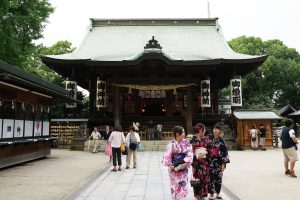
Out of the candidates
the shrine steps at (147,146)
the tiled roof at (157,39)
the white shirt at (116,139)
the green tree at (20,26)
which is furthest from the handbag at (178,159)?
the tiled roof at (157,39)

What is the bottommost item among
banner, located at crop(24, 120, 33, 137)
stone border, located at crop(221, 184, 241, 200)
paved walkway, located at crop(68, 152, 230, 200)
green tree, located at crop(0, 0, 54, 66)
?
stone border, located at crop(221, 184, 241, 200)

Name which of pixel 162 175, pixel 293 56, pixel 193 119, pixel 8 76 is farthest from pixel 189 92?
pixel 293 56

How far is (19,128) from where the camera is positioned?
12.6 metres

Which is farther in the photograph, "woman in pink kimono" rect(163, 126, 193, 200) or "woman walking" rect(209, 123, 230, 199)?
"woman walking" rect(209, 123, 230, 199)

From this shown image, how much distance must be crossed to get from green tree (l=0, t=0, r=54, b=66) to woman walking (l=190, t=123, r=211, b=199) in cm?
1439

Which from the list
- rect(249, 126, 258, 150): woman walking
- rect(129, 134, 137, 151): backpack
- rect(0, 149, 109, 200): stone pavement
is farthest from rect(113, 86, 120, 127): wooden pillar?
rect(129, 134, 137, 151): backpack

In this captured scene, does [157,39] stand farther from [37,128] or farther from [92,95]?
[37,128]

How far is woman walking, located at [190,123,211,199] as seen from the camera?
6.54 metres

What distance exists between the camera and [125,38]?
30.7 metres

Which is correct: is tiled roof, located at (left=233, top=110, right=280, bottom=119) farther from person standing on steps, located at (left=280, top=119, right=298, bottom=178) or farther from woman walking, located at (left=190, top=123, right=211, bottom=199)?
woman walking, located at (left=190, top=123, right=211, bottom=199)

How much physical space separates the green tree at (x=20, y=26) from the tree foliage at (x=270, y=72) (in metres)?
27.9

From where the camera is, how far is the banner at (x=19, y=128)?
12.3m

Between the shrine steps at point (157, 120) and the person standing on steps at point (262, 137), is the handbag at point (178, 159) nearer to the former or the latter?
the person standing on steps at point (262, 137)

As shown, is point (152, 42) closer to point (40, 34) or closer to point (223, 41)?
point (40, 34)
